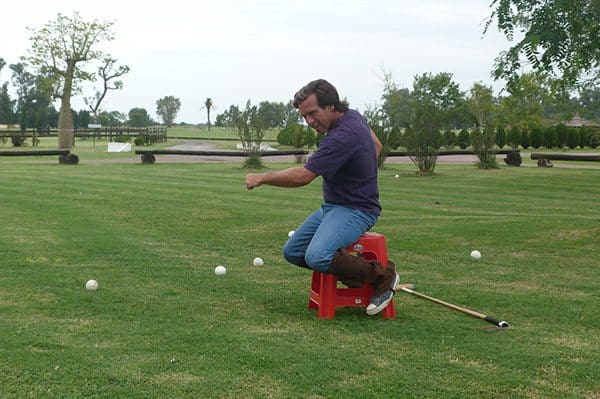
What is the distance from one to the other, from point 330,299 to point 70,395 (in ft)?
7.15

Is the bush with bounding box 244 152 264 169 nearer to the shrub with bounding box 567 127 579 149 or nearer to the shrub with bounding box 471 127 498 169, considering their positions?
the shrub with bounding box 471 127 498 169

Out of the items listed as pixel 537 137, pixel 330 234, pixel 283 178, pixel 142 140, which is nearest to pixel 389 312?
pixel 330 234

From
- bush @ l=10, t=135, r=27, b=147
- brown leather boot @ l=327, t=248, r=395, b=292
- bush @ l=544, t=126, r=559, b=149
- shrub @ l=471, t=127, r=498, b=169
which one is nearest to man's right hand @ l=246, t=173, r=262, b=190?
brown leather boot @ l=327, t=248, r=395, b=292

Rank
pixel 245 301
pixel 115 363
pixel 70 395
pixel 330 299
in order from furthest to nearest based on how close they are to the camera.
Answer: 1. pixel 245 301
2. pixel 330 299
3. pixel 115 363
4. pixel 70 395

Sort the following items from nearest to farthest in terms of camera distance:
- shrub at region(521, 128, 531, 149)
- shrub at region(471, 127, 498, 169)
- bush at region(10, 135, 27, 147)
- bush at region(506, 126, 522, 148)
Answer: shrub at region(471, 127, 498, 169) → bush at region(506, 126, 522, 148) → shrub at region(521, 128, 531, 149) → bush at region(10, 135, 27, 147)

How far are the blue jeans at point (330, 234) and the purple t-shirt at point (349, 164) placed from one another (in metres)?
0.08

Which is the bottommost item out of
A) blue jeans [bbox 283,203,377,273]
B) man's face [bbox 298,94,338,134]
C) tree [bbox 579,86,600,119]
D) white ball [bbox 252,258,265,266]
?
white ball [bbox 252,258,265,266]

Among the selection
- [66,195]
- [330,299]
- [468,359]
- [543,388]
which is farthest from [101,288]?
[66,195]

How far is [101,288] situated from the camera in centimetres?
624

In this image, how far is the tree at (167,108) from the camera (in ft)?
473

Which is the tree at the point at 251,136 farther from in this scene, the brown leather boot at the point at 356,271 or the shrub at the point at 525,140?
the shrub at the point at 525,140

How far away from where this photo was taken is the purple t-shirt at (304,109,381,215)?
16.9 ft

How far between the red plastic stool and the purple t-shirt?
0.86 ft

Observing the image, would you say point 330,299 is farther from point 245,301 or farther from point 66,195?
point 66,195
